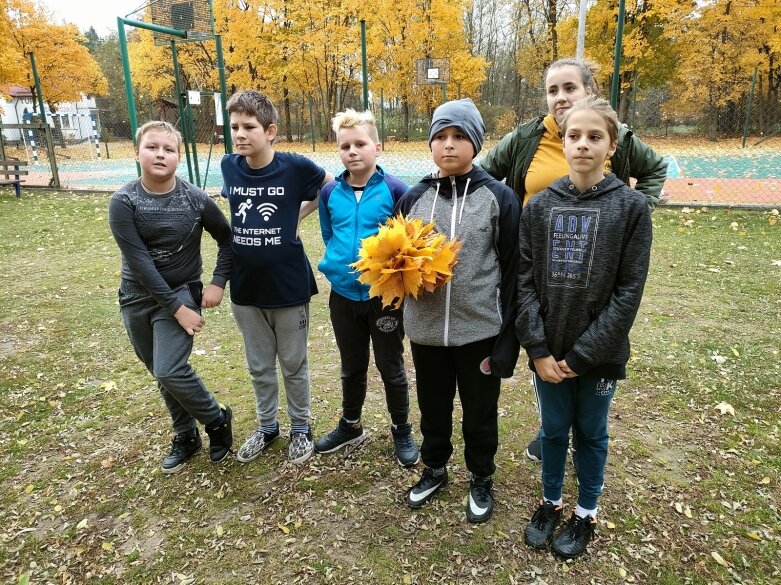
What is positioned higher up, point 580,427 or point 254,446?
point 580,427

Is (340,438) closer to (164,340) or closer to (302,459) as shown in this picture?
(302,459)

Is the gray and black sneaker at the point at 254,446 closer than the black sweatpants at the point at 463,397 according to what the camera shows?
No

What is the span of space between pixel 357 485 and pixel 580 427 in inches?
46.3

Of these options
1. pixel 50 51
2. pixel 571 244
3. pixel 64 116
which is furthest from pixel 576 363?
pixel 64 116

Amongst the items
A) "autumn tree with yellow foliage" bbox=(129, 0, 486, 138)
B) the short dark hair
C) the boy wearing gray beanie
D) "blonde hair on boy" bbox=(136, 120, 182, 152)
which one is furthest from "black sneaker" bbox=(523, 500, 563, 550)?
"autumn tree with yellow foliage" bbox=(129, 0, 486, 138)

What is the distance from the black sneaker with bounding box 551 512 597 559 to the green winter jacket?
56.2 inches

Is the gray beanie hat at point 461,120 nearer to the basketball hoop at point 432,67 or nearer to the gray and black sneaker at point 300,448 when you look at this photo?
the gray and black sneaker at point 300,448

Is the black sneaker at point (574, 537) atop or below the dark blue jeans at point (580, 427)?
below

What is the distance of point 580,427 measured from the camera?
230 centimetres

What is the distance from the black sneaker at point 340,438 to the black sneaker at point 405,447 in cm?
25

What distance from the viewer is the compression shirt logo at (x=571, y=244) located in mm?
2066

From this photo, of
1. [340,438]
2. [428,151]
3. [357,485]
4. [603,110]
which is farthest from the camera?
[428,151]

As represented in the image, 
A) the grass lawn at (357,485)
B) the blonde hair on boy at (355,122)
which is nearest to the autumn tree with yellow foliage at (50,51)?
the grass lawn at (357,485)

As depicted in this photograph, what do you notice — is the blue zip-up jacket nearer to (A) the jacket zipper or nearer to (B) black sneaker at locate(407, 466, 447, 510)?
(A) the jacket zipper
